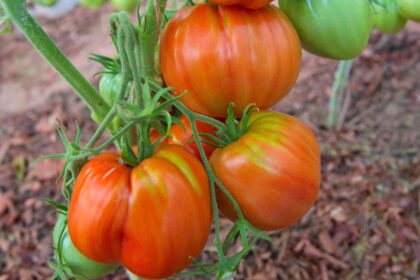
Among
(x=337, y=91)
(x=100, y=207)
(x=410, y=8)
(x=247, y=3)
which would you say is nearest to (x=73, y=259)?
(x=100, y=207)

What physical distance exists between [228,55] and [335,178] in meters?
1.23

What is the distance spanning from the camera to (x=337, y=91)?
6.56ft

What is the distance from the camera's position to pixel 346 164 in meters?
1.96

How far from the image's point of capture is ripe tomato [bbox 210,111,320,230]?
77 cm

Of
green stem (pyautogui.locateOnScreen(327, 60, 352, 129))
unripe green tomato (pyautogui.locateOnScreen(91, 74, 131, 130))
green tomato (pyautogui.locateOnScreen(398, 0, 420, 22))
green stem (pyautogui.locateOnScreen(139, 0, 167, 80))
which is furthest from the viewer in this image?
green stem (pyautogui.locateOnScreen(327, 60, 352, 129))

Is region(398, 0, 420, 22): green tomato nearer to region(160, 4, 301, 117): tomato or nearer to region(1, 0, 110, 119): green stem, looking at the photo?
region(160, 4, 301, 117): tomato

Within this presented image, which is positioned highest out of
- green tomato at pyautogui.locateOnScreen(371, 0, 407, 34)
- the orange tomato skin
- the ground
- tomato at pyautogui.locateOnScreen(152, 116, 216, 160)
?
the orange tomato skin

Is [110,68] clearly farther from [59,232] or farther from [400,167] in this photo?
[400,167]

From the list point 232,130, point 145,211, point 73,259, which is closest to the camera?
point 145,211

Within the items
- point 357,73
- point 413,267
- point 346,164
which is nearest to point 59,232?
point 413,267

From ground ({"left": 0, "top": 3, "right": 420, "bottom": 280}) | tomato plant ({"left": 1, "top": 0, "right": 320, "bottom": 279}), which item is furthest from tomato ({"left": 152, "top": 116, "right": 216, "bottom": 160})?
ground ({"left": 0, "top": 3, "right": 420, "bottom": 280})

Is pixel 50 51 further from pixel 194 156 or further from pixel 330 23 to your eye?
pixel 330 23

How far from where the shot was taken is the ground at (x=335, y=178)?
1.65 m

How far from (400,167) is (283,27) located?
1.28 meters
